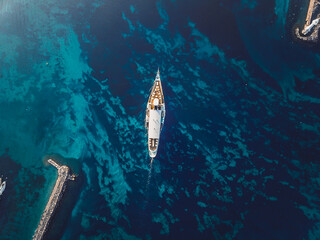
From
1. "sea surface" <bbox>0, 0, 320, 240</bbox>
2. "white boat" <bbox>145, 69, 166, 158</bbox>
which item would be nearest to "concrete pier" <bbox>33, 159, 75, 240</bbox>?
"sea surface" <bbox>0, 0, 320, 240</bbox>

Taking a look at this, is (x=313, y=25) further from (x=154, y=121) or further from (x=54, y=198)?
(x=54, y=198)

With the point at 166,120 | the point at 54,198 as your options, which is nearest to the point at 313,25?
the point at 166,120

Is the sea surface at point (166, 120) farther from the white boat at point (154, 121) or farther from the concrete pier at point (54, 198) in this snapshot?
the white boat at point (154, 121)

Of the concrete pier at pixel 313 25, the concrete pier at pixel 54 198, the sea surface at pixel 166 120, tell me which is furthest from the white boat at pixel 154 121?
the concrete pier at pixel 313 25

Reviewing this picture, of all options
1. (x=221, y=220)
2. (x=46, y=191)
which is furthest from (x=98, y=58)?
(x=221, y=220)

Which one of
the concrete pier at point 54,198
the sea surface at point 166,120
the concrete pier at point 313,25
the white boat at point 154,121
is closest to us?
the concrete pier at point 54,198

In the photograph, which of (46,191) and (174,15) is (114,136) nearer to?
(46,191)

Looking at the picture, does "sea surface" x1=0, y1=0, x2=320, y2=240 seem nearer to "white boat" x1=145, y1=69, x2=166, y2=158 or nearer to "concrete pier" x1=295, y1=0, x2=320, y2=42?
"white boat" x1=145, y1=69, x2=166, y2=158
